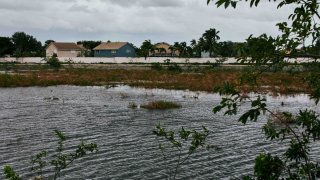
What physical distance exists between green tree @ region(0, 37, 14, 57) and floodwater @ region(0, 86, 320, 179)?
11863cm

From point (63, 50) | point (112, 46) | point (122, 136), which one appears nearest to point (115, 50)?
point (112, 46)

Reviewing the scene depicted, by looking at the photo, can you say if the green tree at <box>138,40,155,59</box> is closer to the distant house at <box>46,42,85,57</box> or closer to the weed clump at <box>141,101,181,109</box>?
the distant house at <box>46,42,85,57</box>

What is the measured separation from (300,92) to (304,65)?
1716 inches

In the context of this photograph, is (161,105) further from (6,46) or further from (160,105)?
(6,46)

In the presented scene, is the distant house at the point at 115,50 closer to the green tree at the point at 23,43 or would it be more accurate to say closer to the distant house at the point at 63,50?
the distant house at the point at 63,50

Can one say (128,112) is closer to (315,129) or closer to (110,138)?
(110,138)

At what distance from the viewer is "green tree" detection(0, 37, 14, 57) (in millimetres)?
150750

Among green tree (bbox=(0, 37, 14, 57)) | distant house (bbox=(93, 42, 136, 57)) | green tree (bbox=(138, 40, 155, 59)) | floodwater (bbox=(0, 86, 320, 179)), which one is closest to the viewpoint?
floodwater (bbox=(0, 86, 320, 179))

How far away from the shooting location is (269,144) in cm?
2089

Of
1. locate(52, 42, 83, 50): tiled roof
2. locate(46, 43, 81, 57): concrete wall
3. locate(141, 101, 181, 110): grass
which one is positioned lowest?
locate(141, 101, 181, 110): grass

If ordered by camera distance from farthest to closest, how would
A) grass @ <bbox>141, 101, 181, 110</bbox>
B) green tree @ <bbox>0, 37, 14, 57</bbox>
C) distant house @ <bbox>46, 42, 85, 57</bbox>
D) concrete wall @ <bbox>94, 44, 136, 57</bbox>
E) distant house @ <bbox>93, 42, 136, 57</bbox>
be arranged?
distant house @ <bbox>46, 42, 85, 57</bbox> < concrete wall @ <bbox>94, 44, 136, 57</bbox> < distant house @ <bbox>93, 42, 136, 57</bbox> < green tree @ <bbox>0, 37, 14, 57</bbox> < grass @ <bbox>141, 101, 181, 110</bbox>

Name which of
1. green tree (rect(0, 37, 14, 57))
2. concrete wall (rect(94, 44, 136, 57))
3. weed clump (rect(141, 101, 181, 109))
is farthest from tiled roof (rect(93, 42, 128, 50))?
weed clump (rect(141, 101, 181, 109))

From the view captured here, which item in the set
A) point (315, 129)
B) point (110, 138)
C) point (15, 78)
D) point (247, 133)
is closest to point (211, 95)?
point (247, 133)

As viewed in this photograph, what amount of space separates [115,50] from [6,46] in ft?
129
